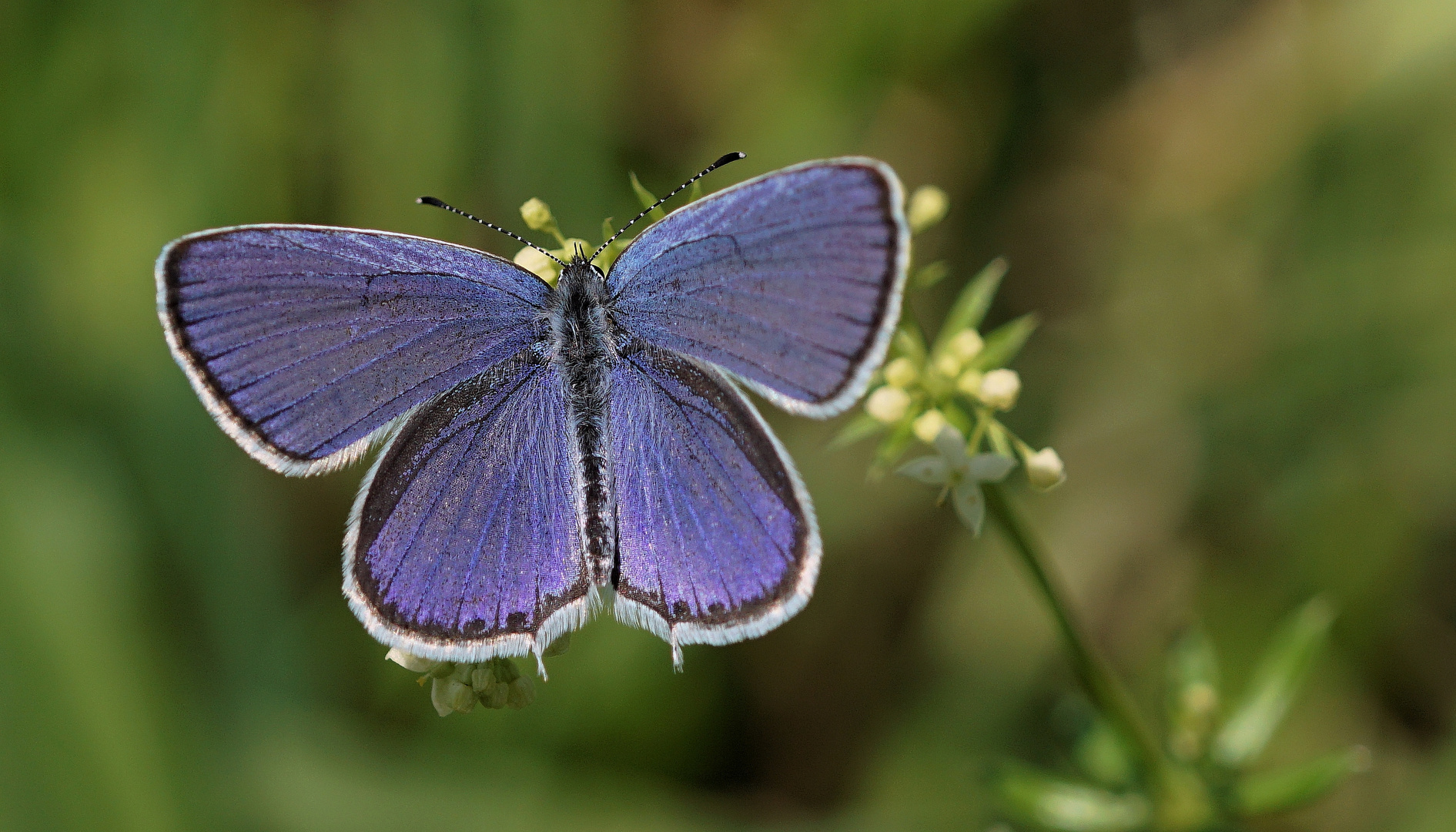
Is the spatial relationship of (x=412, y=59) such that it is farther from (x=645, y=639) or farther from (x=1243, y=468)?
(x=1243, y=468)

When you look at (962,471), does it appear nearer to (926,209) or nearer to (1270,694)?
(926,209)


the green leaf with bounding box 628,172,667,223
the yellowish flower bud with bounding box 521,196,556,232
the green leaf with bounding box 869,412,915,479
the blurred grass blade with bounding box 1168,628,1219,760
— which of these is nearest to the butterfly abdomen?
the yellowish flower bud with bounding box 521,196,556,232

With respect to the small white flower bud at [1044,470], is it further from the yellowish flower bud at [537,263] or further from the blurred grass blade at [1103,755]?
the yellowish flower bud at [537,263]

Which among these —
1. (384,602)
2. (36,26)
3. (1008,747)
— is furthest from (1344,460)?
(36,26)

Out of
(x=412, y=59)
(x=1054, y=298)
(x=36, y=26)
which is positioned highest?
(x=36, y=26)

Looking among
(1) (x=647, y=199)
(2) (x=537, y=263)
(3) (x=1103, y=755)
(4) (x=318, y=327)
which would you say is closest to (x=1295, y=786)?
(3) (x=1103, y=755)
